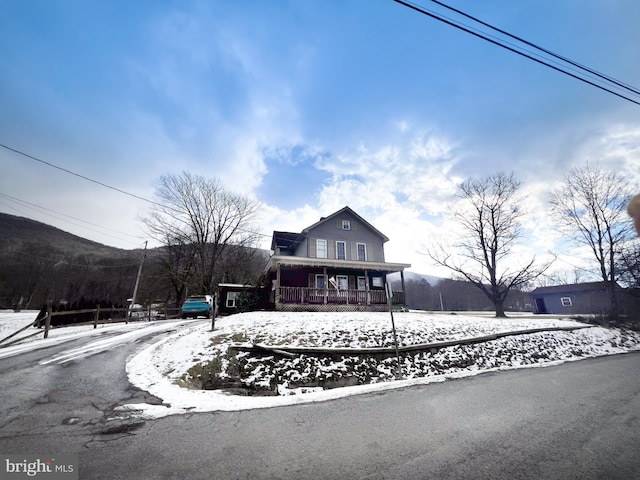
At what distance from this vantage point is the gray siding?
21891mm

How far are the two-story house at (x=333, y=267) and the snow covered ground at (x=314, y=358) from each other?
18.1 feet

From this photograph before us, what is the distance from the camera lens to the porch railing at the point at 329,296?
17.3 meters

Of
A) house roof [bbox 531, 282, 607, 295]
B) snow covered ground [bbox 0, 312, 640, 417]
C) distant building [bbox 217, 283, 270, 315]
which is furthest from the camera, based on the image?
house roof [bbox 531, 282, 607, 295]

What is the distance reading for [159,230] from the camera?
1080 inches

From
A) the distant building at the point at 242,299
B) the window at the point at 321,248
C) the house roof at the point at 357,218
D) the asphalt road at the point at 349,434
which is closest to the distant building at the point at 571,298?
the house roof at the point at 357,218

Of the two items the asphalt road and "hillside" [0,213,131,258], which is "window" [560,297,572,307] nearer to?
the asphalt road

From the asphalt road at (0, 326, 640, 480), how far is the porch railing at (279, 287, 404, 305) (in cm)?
1153

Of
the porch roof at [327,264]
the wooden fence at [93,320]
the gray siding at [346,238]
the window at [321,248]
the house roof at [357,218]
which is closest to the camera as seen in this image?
the wooden fence at [93,320]

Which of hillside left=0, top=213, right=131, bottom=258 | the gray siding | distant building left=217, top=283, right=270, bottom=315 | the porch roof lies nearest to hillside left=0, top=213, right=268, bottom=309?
hillside left=0, top=213, right=131, bottom=258

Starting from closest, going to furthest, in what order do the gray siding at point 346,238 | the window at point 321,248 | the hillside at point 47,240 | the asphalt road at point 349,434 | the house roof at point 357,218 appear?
the asphalt road at point 349,434, the window at point 321,248, the gray siding at point 346,238, the house roof at point 357,218, the hillside at point 47,240

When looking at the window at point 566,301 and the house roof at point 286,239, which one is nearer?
the house roof at point 286,239

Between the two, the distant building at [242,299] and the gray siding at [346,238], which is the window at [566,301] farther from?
the distant building at [242,299]

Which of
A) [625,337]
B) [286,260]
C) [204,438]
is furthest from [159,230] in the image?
[625,337]

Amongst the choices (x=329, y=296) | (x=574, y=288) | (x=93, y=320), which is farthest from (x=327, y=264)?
(x=574, y=288)
